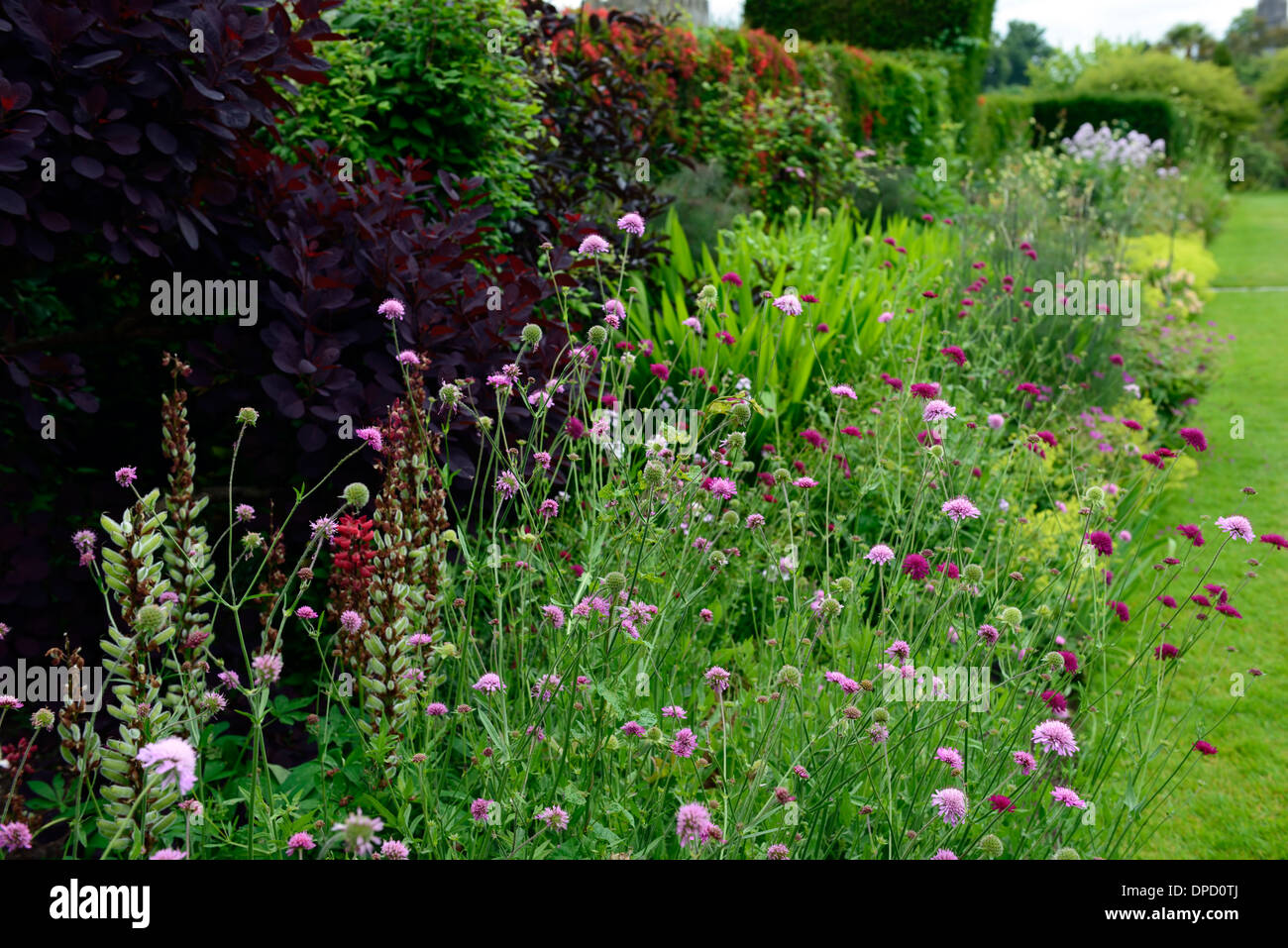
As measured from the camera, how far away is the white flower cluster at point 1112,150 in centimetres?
1445

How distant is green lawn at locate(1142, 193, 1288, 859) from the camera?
3107 mm

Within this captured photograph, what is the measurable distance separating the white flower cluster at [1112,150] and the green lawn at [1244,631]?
161 inches

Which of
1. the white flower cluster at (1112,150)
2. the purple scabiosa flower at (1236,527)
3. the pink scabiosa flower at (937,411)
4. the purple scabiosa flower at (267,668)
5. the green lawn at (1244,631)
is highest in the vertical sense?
the white flower cluster at (1112,150)

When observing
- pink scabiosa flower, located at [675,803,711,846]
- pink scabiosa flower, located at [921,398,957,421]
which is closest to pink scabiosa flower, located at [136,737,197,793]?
pink scabiosa flower, located at [675,803,711,846]

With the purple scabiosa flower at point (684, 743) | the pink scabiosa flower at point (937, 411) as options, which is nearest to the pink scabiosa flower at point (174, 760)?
the purple scabiosa flower at point (684, 743)

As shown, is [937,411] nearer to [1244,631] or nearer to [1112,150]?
[1244,631]

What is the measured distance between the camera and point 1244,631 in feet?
14.8

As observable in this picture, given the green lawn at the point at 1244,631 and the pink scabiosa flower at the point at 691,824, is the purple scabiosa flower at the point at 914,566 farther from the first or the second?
the green lawn at the point at 1244,631

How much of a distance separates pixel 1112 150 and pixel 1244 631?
1295cm

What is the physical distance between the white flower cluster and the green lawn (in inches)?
161

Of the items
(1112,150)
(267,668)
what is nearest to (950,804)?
(267,668)

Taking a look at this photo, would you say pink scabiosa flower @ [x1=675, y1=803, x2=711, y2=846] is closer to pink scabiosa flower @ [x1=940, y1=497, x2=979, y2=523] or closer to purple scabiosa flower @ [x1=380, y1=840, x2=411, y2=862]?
purple scabiosa flower @ [x1=380, y1=840, x2=411, y2=862]

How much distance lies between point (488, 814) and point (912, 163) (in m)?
12.1

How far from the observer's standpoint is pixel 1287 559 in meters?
5.41
